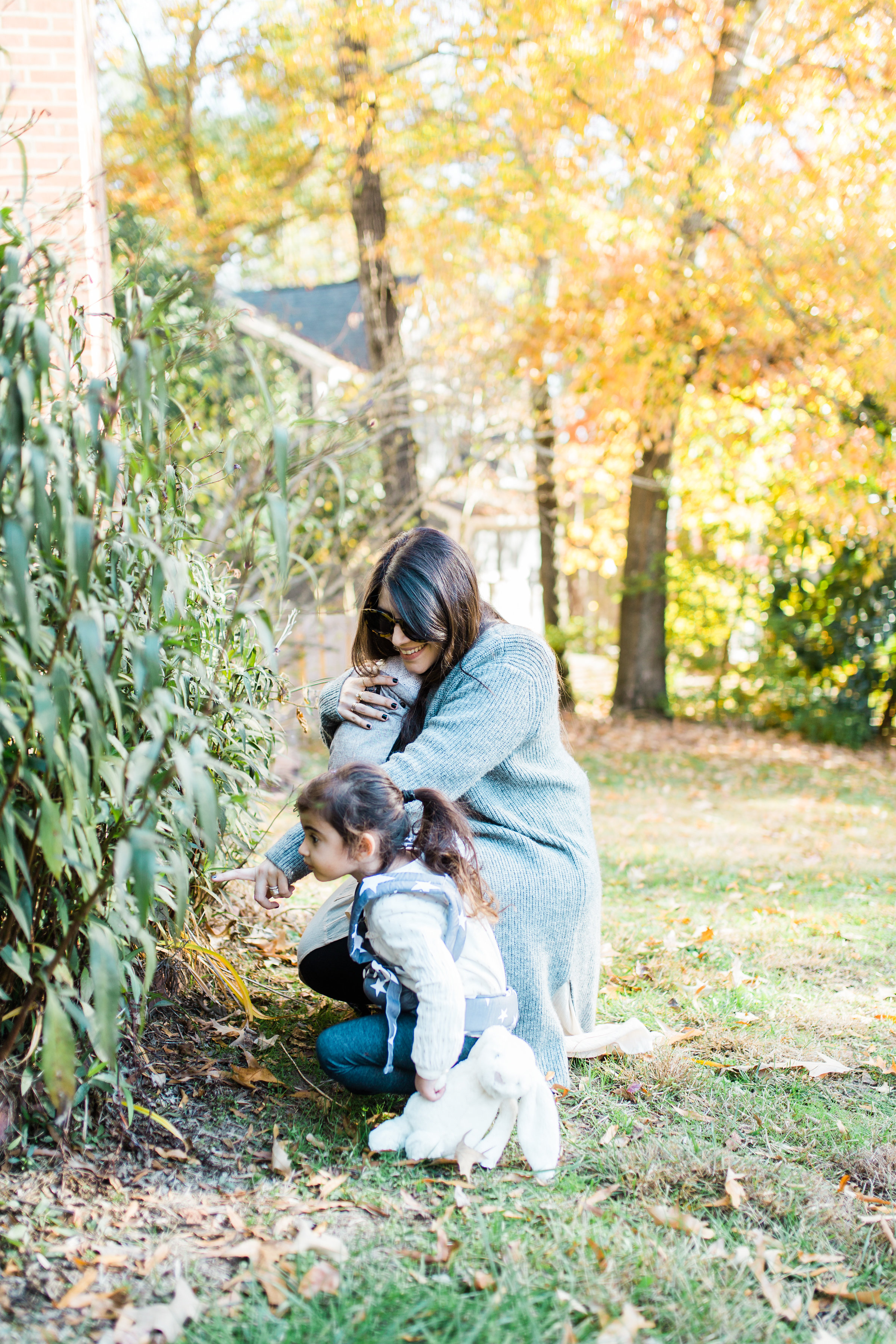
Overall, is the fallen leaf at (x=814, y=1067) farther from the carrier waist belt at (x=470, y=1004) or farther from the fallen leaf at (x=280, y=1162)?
the fallen leaf at (x=280, y=1162)

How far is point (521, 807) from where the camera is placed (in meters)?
2.39

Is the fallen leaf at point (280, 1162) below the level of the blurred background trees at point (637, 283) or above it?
below

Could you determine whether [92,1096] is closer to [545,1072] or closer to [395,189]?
[545,1072]

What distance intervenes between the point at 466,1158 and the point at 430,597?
118 centimetres

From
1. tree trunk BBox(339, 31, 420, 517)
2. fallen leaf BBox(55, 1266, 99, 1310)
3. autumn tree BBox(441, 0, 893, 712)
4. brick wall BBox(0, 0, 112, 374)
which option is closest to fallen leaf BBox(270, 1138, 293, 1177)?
fallen leaf BBox(55, 1266, 99, 1310)

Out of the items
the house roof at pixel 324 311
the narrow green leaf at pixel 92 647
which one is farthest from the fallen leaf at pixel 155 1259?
the house roof at pixel 324 311

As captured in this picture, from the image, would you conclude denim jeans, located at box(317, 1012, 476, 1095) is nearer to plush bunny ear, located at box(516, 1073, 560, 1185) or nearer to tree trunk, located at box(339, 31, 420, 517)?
plush bunny ear, located at box(516, 1073, 560, 1185)

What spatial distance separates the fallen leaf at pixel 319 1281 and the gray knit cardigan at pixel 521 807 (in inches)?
29.3

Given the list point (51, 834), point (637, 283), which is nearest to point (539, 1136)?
point (51, 834)

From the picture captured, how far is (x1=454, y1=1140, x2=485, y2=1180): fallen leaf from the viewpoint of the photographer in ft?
6.51

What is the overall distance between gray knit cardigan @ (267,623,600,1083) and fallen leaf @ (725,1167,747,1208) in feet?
1.43

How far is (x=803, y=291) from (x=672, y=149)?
150 cm

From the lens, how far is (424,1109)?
6.68 feet

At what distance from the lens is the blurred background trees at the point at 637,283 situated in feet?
25.6
